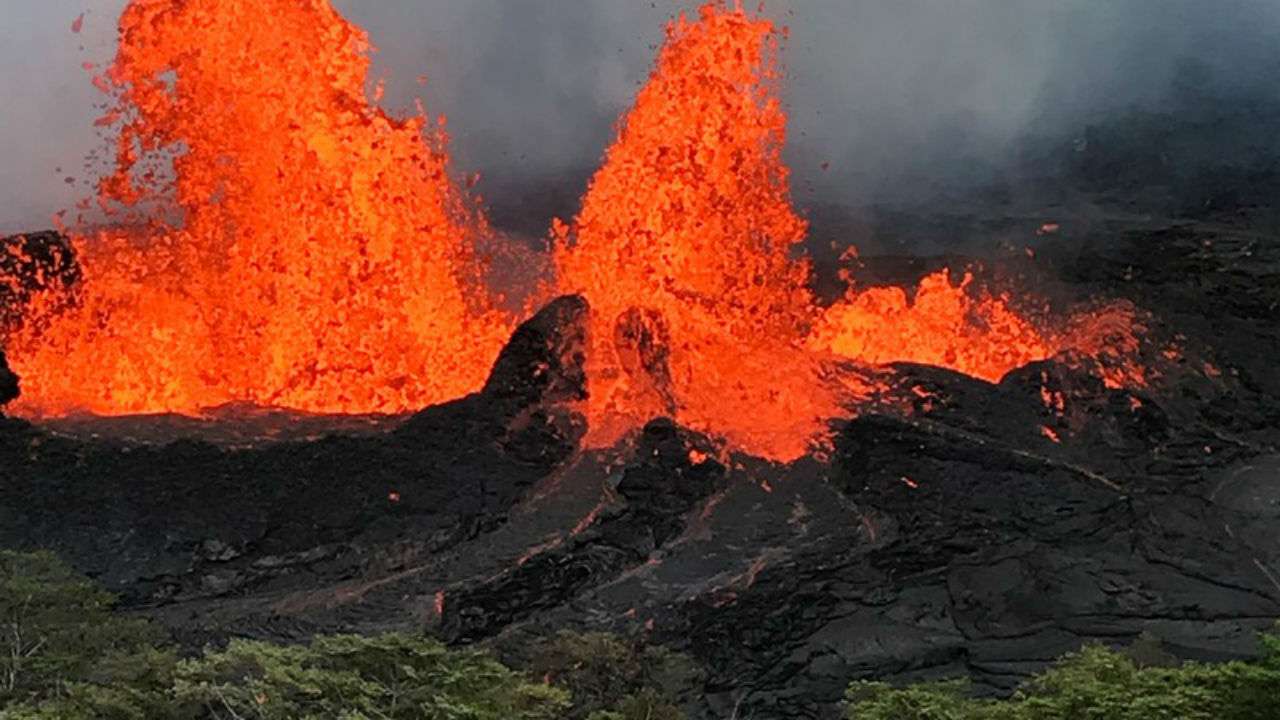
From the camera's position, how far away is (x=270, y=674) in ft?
58.1

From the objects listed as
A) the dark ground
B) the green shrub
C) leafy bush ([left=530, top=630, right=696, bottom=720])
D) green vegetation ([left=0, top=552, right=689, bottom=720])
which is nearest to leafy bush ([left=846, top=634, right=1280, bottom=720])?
green vegetation ([left=0, top=552, right=689, bottom=720])

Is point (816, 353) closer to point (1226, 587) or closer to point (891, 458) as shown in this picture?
point (891, 458)

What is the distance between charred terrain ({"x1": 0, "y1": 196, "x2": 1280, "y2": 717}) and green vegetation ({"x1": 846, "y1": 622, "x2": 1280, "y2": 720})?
253 inches

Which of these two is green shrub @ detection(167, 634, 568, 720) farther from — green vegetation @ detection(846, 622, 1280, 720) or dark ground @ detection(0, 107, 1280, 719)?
dark ground @ detection(0, 107, 1280, 719)

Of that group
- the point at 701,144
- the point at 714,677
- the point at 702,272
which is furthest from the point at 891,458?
the point at 701,144

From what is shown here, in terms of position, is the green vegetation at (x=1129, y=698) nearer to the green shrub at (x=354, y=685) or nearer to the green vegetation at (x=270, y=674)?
the green vegetation at (x=270, y=674)

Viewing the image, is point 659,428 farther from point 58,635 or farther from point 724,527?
point 58,635

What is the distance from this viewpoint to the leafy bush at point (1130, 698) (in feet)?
54.4

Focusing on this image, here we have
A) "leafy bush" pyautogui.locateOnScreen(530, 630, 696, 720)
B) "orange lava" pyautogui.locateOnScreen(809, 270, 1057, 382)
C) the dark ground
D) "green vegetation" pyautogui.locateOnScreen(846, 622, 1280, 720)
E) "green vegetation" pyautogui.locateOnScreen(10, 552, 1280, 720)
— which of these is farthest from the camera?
"orange lava" pyautogui.locateOnScreen(809, 270, 1057, 382)

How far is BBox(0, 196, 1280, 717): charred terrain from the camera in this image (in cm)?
2697

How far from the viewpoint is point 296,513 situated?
29.9 meters

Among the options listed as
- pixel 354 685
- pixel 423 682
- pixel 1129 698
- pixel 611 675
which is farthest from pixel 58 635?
pixel 1129 698

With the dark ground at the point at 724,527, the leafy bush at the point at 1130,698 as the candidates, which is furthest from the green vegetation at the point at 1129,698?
the dark ground at the point at 724,527

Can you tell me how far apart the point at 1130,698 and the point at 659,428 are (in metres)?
15.9
